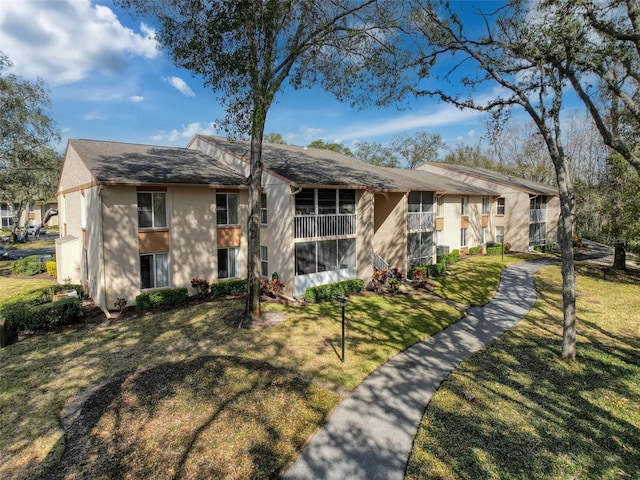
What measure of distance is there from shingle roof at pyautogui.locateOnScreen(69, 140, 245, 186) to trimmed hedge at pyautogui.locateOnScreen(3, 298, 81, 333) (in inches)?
194

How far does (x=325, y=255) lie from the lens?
1744 cm

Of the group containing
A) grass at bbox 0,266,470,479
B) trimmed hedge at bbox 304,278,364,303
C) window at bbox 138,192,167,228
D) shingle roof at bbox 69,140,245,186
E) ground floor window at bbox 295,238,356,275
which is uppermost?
shingle roof at bbox 69,140,245,186

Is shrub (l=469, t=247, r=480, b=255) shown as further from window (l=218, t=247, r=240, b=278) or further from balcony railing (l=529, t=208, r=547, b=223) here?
window (l=218, t=247, r=240, b=278)

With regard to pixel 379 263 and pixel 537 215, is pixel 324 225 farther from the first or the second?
pixel 537 215

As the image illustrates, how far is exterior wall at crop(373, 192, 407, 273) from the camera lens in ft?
67.3

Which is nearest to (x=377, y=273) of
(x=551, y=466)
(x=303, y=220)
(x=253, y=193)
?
(x=303, y=220)

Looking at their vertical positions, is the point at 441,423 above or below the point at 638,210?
below

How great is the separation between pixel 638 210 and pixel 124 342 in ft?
80.8

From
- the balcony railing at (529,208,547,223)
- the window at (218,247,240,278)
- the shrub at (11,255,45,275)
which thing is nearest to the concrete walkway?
the window at (218,247,240,278)

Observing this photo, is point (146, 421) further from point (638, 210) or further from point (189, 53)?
point (638, 210)

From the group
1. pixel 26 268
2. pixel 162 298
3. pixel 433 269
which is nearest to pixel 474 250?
pixel 433 269

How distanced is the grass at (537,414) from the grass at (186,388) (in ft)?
7.39

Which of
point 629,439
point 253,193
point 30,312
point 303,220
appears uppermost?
point 253,193

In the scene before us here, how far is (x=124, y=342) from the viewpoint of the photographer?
11.2 metres
